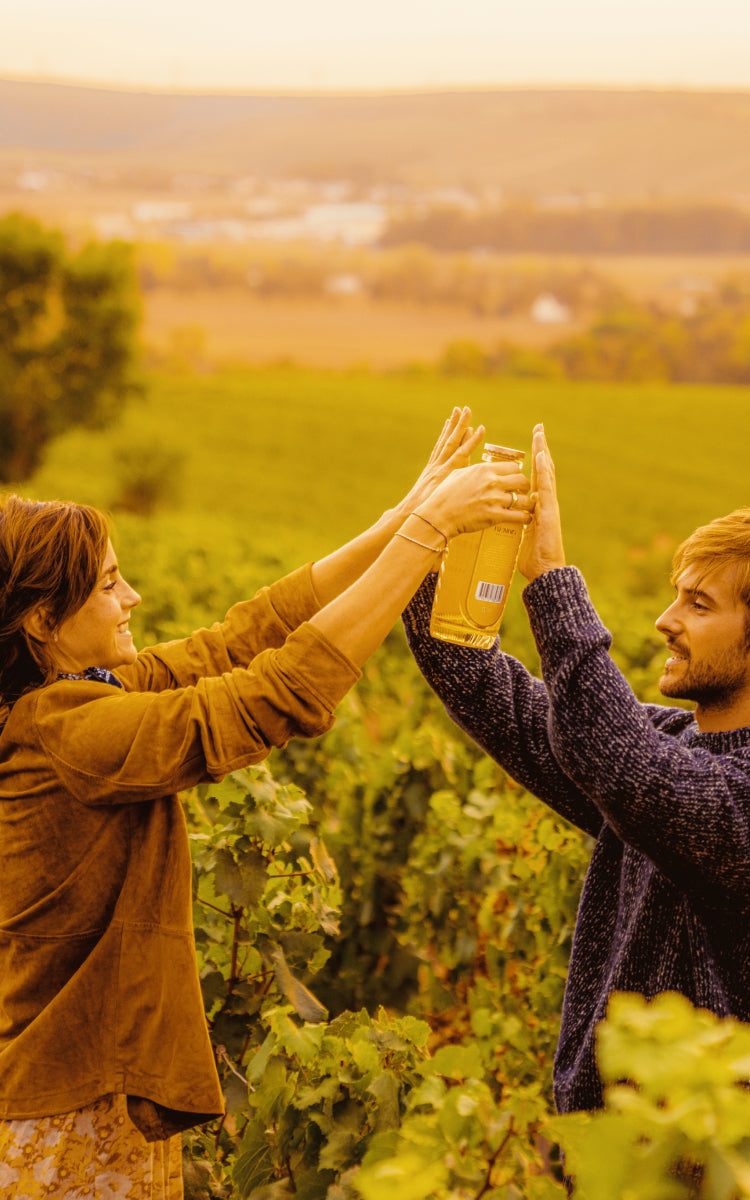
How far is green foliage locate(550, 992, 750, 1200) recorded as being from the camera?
73 centimetres

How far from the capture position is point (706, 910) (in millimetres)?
1796

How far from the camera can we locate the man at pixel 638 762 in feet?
5.54

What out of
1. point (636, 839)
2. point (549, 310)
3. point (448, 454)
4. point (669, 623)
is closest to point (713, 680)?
point (669, 623)


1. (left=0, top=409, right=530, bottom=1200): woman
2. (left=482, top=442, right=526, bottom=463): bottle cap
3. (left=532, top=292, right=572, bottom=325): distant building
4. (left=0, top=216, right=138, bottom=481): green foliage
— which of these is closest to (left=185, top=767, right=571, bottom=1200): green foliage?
(left=0, top=409, right=530, bottom=1200): woman

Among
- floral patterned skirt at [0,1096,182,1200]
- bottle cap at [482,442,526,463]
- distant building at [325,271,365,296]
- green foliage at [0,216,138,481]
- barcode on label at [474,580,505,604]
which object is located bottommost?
floral patterned skirt at [0,1096,182,1200]

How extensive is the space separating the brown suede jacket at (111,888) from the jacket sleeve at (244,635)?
0.42m

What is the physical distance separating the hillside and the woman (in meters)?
40.6

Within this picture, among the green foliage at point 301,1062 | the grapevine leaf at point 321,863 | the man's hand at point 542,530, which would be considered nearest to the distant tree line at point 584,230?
the green foliage at point 301,1062

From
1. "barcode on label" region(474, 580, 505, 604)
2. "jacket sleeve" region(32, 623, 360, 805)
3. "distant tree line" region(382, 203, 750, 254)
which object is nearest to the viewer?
"jacket sleeve" region(32, 623, 360, 805)

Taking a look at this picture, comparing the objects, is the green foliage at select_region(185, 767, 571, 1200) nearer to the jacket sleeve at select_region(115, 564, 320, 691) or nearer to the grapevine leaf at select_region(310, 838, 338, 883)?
the grapevine leaf at select_region(310, 838, 338, 883)

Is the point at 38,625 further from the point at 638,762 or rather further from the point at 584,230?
the point at 584,230

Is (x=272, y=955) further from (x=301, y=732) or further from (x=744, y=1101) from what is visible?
(x=744, y=1101)

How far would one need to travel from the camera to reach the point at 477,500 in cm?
183

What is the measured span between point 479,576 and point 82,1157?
4.04ft
